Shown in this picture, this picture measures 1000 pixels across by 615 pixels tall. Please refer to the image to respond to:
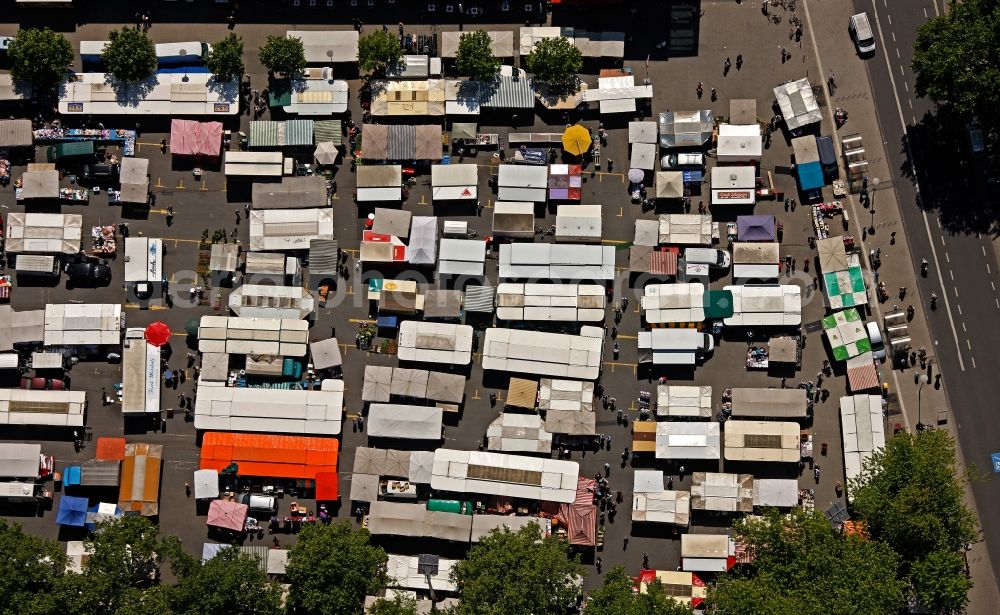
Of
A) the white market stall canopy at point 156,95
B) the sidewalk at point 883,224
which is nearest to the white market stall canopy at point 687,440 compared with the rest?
the sidewalk at point 883,224

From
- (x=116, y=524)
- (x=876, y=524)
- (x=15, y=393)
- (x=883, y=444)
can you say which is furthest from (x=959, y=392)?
(x=15, y=393)

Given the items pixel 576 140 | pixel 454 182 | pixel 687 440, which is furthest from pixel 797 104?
pixel 687 440

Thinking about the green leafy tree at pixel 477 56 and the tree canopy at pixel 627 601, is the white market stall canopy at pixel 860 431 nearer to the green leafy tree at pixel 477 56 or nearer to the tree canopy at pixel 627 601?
the tree canopy at pixel 627 601

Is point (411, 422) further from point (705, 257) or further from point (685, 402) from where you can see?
point (705, 257)

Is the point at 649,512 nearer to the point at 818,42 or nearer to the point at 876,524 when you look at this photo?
the point at 876,524

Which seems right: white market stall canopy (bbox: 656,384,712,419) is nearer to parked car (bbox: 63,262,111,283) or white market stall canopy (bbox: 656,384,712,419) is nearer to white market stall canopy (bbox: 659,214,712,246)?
white market stall canopy (bbox: 659,214,712,246)
